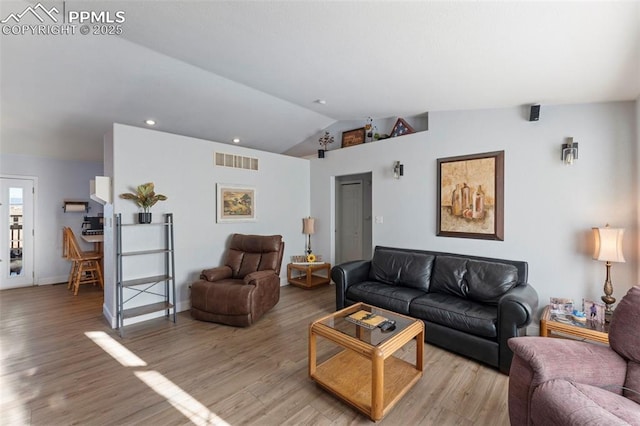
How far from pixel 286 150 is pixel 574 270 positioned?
16.6 feet

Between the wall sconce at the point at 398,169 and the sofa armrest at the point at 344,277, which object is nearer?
the sofa armrest at the point at 344,277

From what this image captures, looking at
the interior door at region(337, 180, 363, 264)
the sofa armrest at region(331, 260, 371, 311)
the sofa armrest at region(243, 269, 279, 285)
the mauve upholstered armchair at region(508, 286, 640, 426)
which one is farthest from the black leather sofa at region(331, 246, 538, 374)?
the interior door at region(337, 180, 363, 264)

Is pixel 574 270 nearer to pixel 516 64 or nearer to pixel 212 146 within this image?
pixel 516 64

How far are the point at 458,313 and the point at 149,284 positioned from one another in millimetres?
3566

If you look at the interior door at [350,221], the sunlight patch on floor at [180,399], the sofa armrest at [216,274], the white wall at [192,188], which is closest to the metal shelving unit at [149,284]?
the white wall at [192,188]

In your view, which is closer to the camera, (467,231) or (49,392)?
(49,392)

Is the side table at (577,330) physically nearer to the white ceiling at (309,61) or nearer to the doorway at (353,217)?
the white ceiling at (309,61)

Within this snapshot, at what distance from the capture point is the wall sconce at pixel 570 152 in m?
2.82

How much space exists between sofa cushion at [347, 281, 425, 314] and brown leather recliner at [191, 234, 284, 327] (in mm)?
1062

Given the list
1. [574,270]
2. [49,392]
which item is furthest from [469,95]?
[49,392]

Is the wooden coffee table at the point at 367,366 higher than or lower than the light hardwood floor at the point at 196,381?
higher

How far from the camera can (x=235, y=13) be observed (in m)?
2.08

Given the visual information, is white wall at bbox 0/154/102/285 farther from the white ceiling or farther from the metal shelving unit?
the metal shelving unit

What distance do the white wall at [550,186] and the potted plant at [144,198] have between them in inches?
133
